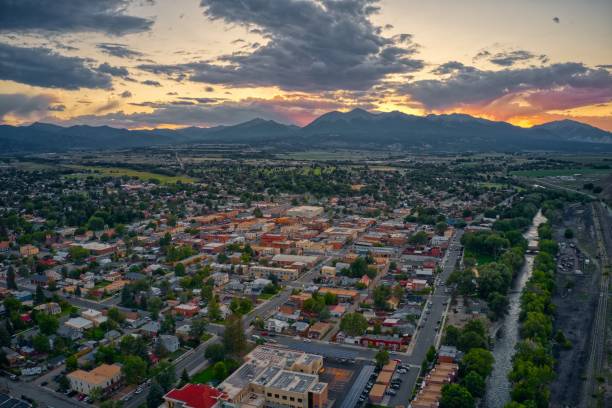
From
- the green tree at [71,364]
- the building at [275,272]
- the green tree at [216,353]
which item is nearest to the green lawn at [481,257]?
the building at [275,272]

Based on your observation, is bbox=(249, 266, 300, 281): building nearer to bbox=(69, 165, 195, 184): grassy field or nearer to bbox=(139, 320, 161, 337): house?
bbox=(139, 320, 161, 337): house

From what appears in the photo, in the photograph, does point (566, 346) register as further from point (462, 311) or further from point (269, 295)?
point (269, 295)

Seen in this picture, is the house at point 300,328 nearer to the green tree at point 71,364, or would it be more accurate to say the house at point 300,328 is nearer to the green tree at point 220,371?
the green tree at point 220,371

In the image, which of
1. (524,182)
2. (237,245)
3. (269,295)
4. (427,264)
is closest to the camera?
(269,295)

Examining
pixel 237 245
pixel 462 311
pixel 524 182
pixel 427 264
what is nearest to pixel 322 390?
pixel 462 311

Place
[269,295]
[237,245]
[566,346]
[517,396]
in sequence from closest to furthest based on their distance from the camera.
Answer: [517,396], [566,346], [269,295], [237,245]

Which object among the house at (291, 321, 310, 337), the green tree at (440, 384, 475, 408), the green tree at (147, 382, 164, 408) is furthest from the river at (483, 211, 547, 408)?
the green tree at (147, 382, 164, 408)
